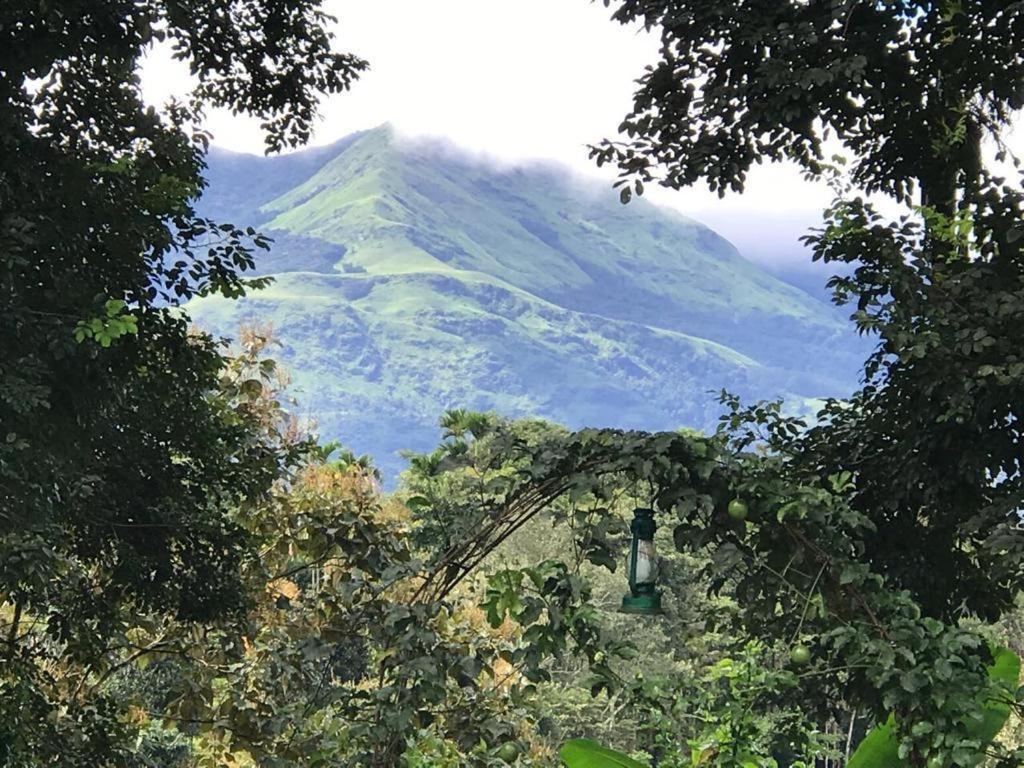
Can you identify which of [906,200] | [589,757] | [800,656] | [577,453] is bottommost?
[589,757]

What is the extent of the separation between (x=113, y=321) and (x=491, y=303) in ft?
296

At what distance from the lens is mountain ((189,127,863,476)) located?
84938 millimetres

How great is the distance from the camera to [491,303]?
93125mm

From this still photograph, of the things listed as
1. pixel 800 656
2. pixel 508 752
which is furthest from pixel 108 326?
pixel 800 656

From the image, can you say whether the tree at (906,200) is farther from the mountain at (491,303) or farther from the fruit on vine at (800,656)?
the mountain at (491,303)

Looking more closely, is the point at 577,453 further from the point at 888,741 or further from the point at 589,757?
the point at 888,741

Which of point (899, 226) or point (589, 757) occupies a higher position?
point (899, 226)

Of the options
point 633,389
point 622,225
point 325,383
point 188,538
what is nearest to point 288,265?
point 325,383

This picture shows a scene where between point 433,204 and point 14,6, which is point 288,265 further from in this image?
point 14,6

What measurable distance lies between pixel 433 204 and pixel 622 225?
2234 cm

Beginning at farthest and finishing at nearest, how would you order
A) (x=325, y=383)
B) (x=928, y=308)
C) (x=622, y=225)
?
(x=622, y=225) → (x=325, y=383) → (x=928, y=308)

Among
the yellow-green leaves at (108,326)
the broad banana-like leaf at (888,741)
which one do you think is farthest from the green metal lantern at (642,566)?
the yellow-green leaves at (108,326)

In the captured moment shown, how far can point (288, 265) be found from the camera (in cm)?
9744

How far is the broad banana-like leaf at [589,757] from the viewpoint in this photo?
297 centimetres
